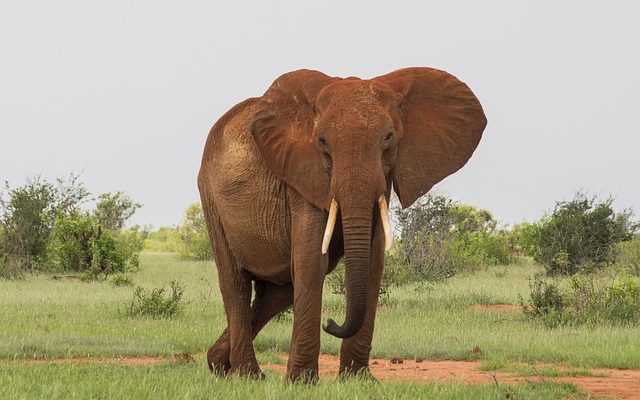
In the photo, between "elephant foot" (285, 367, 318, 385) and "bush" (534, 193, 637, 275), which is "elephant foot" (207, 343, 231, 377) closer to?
"elephant foot" (285, 367, 318, 385)

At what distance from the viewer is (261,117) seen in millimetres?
8273

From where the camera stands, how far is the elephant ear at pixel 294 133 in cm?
775

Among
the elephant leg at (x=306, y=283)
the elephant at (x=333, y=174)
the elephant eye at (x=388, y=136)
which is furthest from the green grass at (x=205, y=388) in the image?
the elephant eye at (x=388, y=136)

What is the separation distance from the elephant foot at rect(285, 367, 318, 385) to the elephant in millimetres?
10

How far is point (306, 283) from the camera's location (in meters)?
7.77

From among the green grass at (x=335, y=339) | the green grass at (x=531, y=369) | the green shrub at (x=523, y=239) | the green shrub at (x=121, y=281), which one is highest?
the green shrub at (x=523, y=239)

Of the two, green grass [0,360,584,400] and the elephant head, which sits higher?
the elephant head

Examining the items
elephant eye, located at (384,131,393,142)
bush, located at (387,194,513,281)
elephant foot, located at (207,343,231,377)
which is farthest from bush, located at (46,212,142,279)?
elephant eye, located at (384,131,393,142)

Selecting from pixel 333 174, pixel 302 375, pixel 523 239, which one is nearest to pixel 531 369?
pixel 302 375

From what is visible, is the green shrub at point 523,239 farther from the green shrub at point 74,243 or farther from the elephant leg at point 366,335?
the elephant leg at point 366,335

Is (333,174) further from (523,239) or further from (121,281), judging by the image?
(523,239)

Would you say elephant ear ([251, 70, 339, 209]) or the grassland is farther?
the grassland

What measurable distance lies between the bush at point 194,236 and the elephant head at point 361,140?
3031 cm

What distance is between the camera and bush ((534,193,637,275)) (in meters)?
28.2
